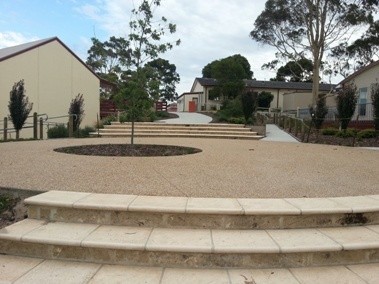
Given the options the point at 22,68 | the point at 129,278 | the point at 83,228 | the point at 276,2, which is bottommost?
the point at 129,278

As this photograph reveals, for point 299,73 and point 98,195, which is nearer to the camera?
point 98,195

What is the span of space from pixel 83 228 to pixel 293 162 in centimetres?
491

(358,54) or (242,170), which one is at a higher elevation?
(358,54)

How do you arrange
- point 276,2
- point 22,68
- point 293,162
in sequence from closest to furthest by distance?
point 293,162 → point 22,68 → point 276,2

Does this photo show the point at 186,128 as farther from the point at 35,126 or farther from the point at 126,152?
the point at 126,152

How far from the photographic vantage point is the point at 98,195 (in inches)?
147

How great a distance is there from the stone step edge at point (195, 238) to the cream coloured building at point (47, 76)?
1546 centimetres

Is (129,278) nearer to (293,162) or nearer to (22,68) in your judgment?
(293,162)

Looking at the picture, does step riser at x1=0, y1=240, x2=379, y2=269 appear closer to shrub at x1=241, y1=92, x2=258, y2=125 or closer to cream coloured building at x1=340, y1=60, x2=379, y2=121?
shrub at x1=241, y1=92, x2=258, y2=125

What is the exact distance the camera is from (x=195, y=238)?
3027 millimetres

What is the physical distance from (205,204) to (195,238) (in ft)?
1.69

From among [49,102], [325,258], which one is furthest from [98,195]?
[49,102]

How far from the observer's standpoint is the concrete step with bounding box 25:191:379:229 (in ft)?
10.7

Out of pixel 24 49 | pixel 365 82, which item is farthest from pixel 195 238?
pixel 365 82
